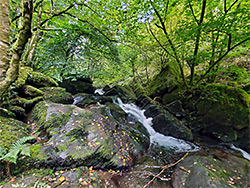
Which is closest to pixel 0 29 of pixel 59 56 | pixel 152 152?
pixel 59 56

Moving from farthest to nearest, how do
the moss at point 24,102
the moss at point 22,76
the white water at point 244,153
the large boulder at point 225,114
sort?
the large boulder at point 225,114
the white water at point 244,153
the moss at point 22,76
the moss at point 24,102

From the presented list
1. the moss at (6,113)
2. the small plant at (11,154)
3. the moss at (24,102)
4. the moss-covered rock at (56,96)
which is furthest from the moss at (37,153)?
the moss-covered rock at (56,96)

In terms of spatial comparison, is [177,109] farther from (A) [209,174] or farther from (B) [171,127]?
(A) [209,174]

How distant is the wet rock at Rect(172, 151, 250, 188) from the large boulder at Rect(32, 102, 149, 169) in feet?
4.75

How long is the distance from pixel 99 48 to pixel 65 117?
135 inches

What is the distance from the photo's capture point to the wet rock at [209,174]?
2.58 metres

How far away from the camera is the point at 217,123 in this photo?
5.36 meters

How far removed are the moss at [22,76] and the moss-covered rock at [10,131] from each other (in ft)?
5.45

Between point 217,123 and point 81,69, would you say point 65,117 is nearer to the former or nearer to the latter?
point 81,69

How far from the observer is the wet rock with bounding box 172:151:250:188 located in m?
2.58

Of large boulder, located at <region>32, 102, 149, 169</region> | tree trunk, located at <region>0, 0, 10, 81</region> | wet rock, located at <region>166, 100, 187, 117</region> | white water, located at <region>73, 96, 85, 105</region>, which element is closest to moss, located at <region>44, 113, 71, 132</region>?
large boulder, located at <region>32, 102, 149, 169</region>

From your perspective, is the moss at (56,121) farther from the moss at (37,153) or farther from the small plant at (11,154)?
the small plant at (11,154)

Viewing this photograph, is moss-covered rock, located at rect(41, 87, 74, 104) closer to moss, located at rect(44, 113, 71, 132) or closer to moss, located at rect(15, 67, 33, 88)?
moss, located at rect(15, 67, 33, 88)

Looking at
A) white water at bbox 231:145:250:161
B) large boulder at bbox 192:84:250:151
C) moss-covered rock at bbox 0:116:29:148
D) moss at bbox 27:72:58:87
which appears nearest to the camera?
moss-covered rock at bbox 0:116:29:148
